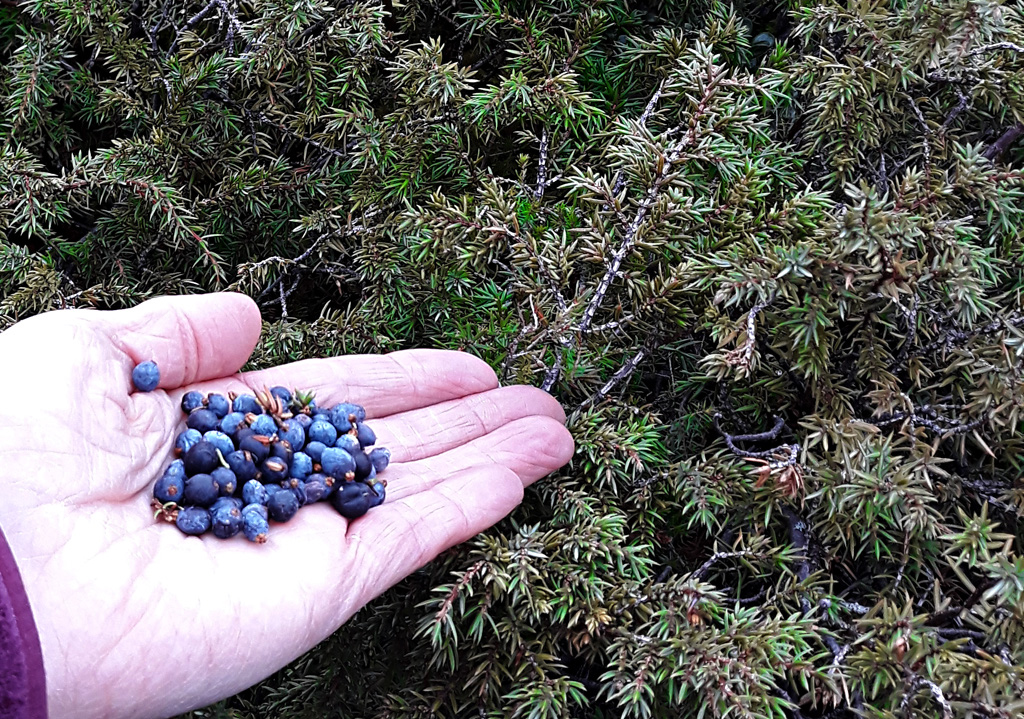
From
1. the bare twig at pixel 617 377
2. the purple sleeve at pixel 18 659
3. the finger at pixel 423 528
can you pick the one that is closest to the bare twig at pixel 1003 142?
the bare twig at pixel 617 377

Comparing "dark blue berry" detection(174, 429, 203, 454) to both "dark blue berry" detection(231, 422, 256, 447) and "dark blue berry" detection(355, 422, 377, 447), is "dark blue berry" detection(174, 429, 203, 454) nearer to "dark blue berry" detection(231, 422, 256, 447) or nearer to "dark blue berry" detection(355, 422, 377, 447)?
"dark blue berry" detection(231, 422, 256, 447)

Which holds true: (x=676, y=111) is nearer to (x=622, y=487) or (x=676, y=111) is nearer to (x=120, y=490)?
(x=622, y=487)

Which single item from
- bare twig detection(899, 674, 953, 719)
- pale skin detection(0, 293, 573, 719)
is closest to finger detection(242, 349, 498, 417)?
pale skin detection(0, 293, 573, 719)

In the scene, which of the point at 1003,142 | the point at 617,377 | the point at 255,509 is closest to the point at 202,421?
the point at 255,509

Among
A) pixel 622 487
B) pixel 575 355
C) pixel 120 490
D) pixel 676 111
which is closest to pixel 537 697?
pixel 622 487

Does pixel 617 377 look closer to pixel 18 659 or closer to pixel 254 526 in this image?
pixel 254 526

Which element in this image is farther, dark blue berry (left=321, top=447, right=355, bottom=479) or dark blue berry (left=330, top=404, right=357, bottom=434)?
dark blue berry (left=330, top=404, right=357, bottom=434)
